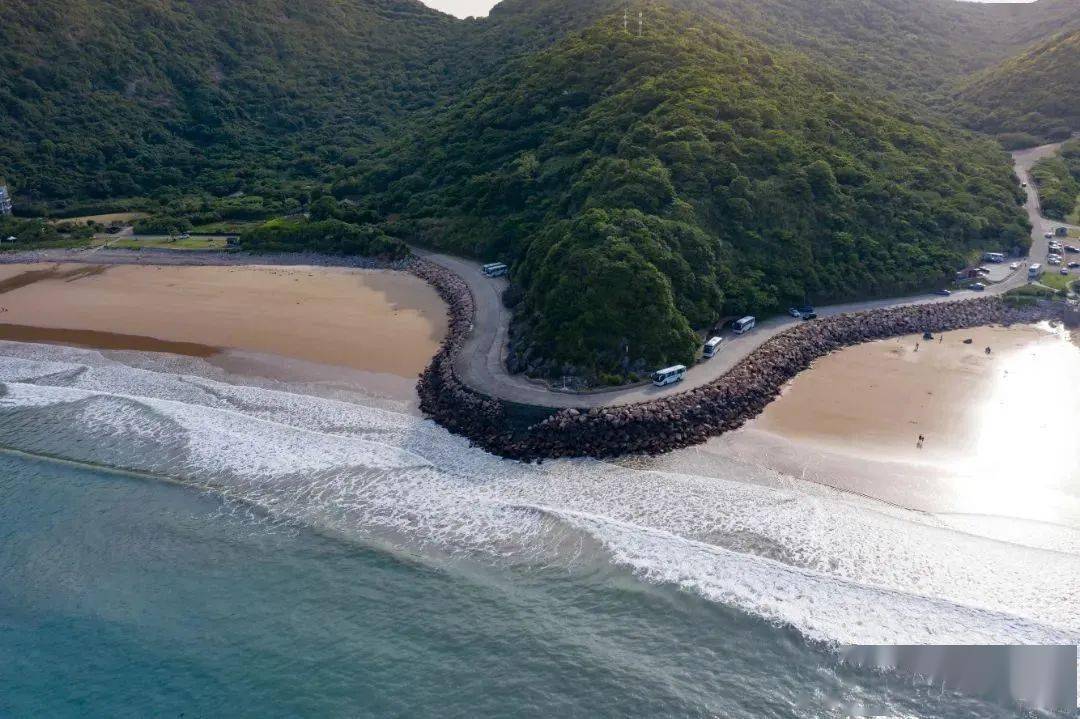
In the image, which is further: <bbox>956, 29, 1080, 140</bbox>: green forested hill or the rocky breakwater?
<bbox>956, 29, 1080, 140</bbox>: green forested hill

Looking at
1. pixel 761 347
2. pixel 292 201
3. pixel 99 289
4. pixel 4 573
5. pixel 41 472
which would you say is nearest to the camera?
pixel 4 573

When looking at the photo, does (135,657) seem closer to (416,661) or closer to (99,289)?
(416,661)

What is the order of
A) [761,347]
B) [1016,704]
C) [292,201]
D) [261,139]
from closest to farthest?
[1016,704]
[761,347]
[292,201]
[261,139]

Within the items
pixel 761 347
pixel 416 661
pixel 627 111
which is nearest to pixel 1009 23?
pixel 627 111

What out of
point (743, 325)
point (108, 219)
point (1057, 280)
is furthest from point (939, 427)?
point (108, 219)

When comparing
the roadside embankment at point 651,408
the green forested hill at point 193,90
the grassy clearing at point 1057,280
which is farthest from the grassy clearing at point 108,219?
the grassy clearing at point 1057,280

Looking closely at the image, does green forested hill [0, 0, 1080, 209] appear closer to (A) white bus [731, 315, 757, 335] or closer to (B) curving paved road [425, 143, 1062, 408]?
(B) curving paved road [425, 143, 1062, 408]

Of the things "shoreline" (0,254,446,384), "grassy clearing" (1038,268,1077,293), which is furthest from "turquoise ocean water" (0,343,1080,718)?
"grassy clearing" (1038,268,1077,293)
